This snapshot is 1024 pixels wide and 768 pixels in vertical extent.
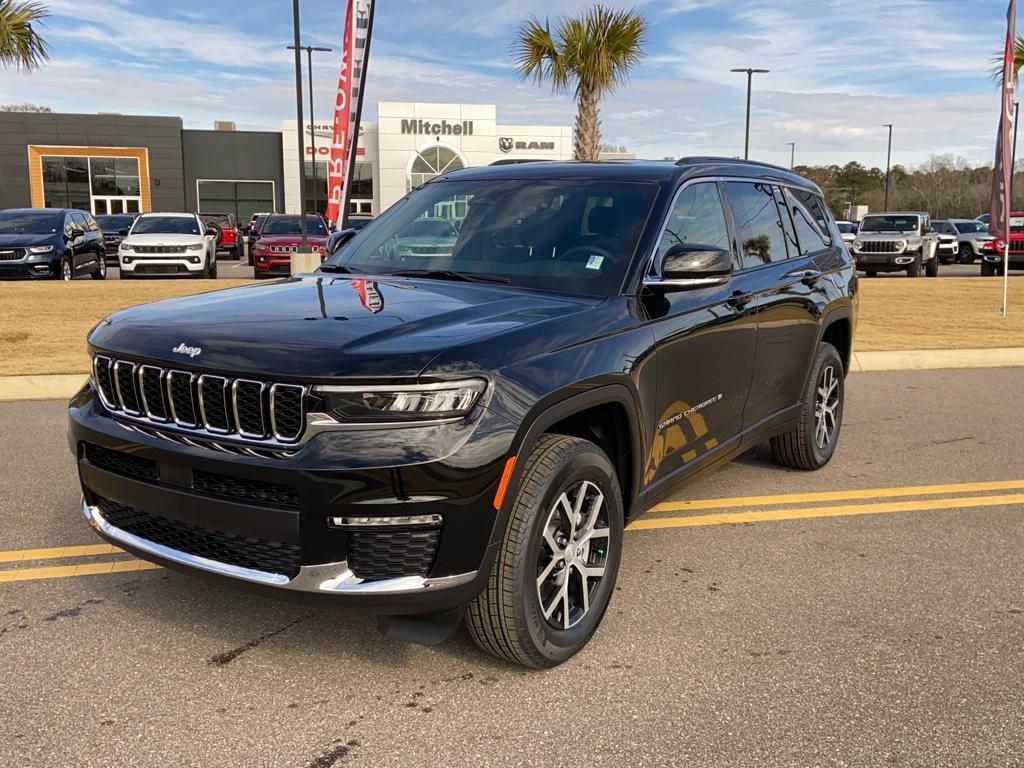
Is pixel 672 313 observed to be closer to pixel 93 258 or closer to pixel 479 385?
pixel 479 385

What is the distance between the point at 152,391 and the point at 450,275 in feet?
4.73

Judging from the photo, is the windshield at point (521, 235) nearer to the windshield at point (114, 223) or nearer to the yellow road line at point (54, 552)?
the yellow road line at point (54, 552)

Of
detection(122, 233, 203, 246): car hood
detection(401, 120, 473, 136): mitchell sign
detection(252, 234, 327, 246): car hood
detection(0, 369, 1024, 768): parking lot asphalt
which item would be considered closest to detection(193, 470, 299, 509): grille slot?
detection(0, 369, 1024, 768): parking lot asphalt

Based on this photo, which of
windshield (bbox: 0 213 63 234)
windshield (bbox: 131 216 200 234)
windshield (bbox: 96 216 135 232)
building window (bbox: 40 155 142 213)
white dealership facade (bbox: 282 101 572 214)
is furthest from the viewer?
building window (bbox: 40 155 142 213)

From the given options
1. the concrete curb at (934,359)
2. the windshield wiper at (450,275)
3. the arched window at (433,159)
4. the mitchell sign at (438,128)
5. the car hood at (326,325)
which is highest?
the mitchell sign at (438,128)

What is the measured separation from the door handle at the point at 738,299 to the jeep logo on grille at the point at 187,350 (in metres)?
2.49

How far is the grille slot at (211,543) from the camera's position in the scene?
288 centimetres

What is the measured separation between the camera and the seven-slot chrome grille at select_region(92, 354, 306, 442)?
286 centimetres


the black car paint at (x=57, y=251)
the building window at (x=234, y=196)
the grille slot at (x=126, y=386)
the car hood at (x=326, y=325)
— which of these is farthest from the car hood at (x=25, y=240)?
the building window at (x=234, y=196)

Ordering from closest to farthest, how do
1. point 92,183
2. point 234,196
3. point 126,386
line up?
point 126,386 → point 92,183 → point 234,196

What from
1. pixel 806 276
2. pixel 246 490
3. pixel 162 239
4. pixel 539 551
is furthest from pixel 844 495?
pixel 162 239

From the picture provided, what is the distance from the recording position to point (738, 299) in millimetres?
4520

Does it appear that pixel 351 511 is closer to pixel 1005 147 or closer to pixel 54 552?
pixel 54 552

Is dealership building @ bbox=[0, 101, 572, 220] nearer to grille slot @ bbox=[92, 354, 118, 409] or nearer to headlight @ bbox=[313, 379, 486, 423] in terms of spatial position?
grille slot @ bbox=[92, 354, 118, 409]
